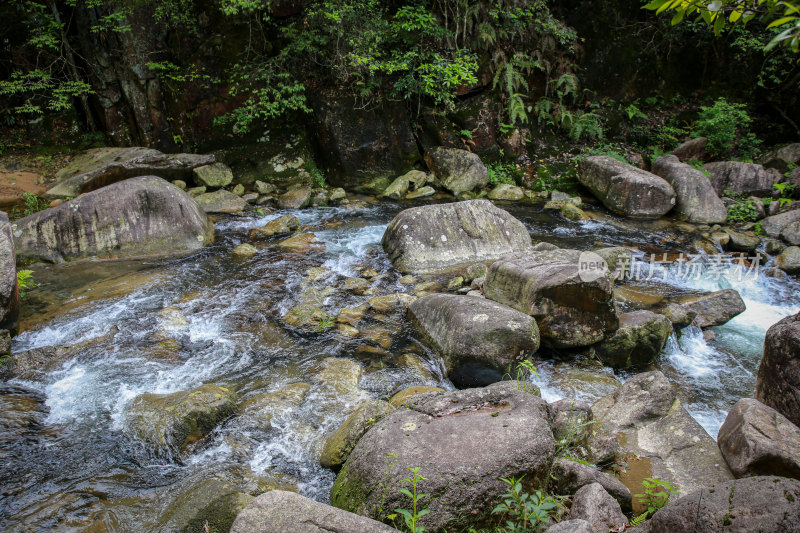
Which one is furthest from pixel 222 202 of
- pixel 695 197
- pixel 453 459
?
pixel 695 197

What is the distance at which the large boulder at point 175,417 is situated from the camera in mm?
3754

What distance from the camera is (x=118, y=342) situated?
5387mm

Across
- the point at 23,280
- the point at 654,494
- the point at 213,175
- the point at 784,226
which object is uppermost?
the point at 213,175

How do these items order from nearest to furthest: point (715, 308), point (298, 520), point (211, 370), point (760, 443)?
1. point (298, 520)
2. point (760, 443)
3. point (211, 370)
4. point (715, 308)

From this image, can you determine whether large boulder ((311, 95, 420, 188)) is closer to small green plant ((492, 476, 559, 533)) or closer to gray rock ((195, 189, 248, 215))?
gray rock ((195, 189, 248, 215))

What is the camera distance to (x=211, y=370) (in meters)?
5.00

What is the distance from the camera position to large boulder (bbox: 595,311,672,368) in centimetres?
534

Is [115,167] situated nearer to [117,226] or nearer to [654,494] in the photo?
[117,226]

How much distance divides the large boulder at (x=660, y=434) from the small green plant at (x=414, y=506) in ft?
5.97

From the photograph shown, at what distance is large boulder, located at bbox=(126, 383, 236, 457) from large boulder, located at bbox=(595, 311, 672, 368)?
169 inches

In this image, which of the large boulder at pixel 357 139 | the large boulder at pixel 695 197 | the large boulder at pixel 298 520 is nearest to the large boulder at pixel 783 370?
the large boulder at pixel 298 520

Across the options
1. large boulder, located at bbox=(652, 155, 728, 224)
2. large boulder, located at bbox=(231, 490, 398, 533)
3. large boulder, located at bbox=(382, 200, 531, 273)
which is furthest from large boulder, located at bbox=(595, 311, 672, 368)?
large boulder, located at bbox=(652, 155, 728, 224)

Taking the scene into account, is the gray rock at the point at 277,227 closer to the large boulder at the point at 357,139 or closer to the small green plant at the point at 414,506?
the large boulder at the point at 357,139

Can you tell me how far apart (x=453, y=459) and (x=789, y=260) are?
8.85 meters
